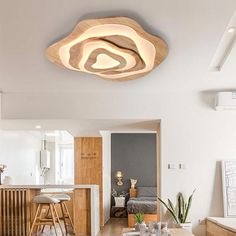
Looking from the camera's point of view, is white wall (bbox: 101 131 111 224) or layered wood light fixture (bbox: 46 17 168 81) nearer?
layered wood light fixture (bbox: 46 17 168 81)

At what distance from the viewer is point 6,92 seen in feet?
21.8

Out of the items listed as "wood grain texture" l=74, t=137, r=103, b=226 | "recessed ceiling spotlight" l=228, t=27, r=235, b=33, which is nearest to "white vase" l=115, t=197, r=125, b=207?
"wood grain texture" l=74, t=137, r=103, b=226

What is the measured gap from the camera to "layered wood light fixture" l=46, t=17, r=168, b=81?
3993mm

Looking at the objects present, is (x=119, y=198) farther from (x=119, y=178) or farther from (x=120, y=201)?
(x=119, y=178)

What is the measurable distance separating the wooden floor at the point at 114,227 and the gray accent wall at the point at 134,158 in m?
1.46

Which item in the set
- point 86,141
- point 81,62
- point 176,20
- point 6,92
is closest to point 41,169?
point 86,141

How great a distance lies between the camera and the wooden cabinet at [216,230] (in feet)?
17.4

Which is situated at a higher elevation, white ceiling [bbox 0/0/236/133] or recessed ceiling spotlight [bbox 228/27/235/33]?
recessed ceiling spotlight [bbox 228/27/235/33]

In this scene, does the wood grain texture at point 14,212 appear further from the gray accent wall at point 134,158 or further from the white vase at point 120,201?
the gray accent wall at point 134,158

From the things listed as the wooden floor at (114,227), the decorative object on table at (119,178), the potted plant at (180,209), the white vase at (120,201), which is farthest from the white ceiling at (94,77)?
the decorative object on table at (119,178)

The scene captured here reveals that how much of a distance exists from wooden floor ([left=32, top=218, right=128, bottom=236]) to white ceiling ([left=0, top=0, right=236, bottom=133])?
2192mm

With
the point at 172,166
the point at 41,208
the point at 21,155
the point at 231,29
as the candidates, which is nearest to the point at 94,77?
the point at 172,166

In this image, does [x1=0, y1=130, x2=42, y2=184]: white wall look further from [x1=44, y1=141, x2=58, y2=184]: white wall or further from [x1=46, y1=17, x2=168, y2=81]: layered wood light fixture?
[x1=46, y1=17, x2=168, y2=81]: layered wood light fixture

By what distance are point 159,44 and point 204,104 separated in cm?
243
